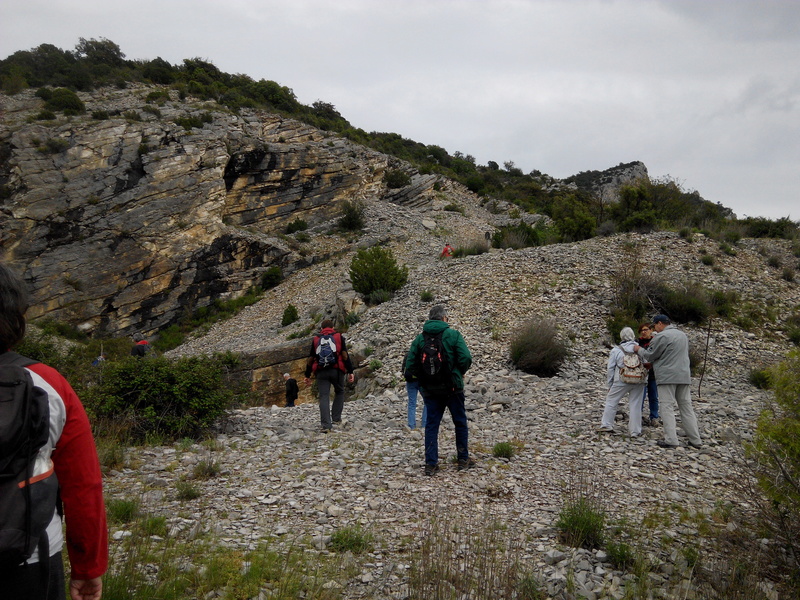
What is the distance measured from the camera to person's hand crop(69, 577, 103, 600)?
6.75ft

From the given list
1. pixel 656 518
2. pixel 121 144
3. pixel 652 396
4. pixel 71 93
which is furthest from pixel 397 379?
pixel 71 93

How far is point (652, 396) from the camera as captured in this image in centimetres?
840

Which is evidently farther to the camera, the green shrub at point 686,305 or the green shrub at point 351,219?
the green shrub at point 351,219

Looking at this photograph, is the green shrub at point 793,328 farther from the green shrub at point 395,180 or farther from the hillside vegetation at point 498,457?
the green shrub at point 395,180

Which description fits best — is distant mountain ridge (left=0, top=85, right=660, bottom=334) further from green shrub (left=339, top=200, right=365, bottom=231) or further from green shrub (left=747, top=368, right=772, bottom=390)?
green shrub (left=747, top=368, right=772, bottom=390)

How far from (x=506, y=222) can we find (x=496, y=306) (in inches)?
794

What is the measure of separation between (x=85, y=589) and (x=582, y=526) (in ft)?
12.1

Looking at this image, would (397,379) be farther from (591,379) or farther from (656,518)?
(656,518)

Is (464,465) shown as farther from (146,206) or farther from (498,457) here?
(146,206)

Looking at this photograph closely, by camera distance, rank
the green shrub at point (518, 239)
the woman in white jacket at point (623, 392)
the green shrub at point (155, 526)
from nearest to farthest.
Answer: the green shrub at point (155, 526) < the woman in white jacket at point (623, 392) < the green shrub at point (518, 239)

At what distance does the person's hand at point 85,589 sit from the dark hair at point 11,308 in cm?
102

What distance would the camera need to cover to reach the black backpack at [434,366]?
6062 mm

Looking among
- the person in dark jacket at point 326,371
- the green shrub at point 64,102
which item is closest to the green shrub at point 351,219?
the green shrub at point 64,102

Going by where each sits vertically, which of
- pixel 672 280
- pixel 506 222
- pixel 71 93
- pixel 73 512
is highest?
pixel 71 93
